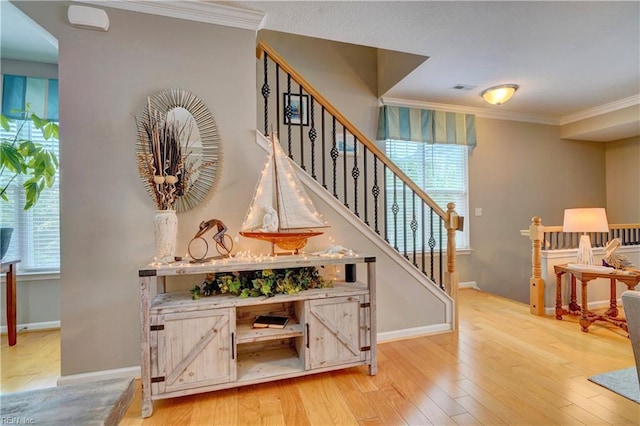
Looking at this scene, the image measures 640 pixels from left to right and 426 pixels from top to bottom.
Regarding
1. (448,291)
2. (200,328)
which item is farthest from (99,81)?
(448,291)

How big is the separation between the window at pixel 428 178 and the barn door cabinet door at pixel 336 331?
212cm

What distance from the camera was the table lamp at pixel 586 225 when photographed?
3117 millimetres

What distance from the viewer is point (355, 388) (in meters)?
1.89

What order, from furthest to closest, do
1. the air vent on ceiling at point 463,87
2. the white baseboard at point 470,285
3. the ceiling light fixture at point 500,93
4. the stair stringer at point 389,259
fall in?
the white baseboard at point 470,285 → the air vent on ceiling at point 463,87 → the ceiling light fixture at point 500,93 → the stair stringer at point 389,259

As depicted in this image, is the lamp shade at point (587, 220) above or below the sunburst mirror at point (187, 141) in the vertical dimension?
below

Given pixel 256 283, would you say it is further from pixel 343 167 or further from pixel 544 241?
pixel 544 241

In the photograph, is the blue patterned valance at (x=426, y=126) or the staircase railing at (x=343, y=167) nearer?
the staircase railing at (x=343, y=167)

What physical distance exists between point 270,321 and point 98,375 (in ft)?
4.01

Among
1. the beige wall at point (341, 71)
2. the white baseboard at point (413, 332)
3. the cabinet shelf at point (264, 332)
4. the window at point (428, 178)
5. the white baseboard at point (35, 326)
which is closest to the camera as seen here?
the cabinet shelf at point (264, 332)

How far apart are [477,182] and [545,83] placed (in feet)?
4.66

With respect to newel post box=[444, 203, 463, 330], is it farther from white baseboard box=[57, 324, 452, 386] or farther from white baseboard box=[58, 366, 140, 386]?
white baseboard box=[58, 366, 140, 386]

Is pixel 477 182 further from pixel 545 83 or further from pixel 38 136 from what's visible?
pixel 38 136

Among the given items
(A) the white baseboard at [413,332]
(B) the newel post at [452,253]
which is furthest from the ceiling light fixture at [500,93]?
(A) the white baseboard at [413,332]

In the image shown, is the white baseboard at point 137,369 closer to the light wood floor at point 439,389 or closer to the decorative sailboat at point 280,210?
the light wood floor at point 439,389
